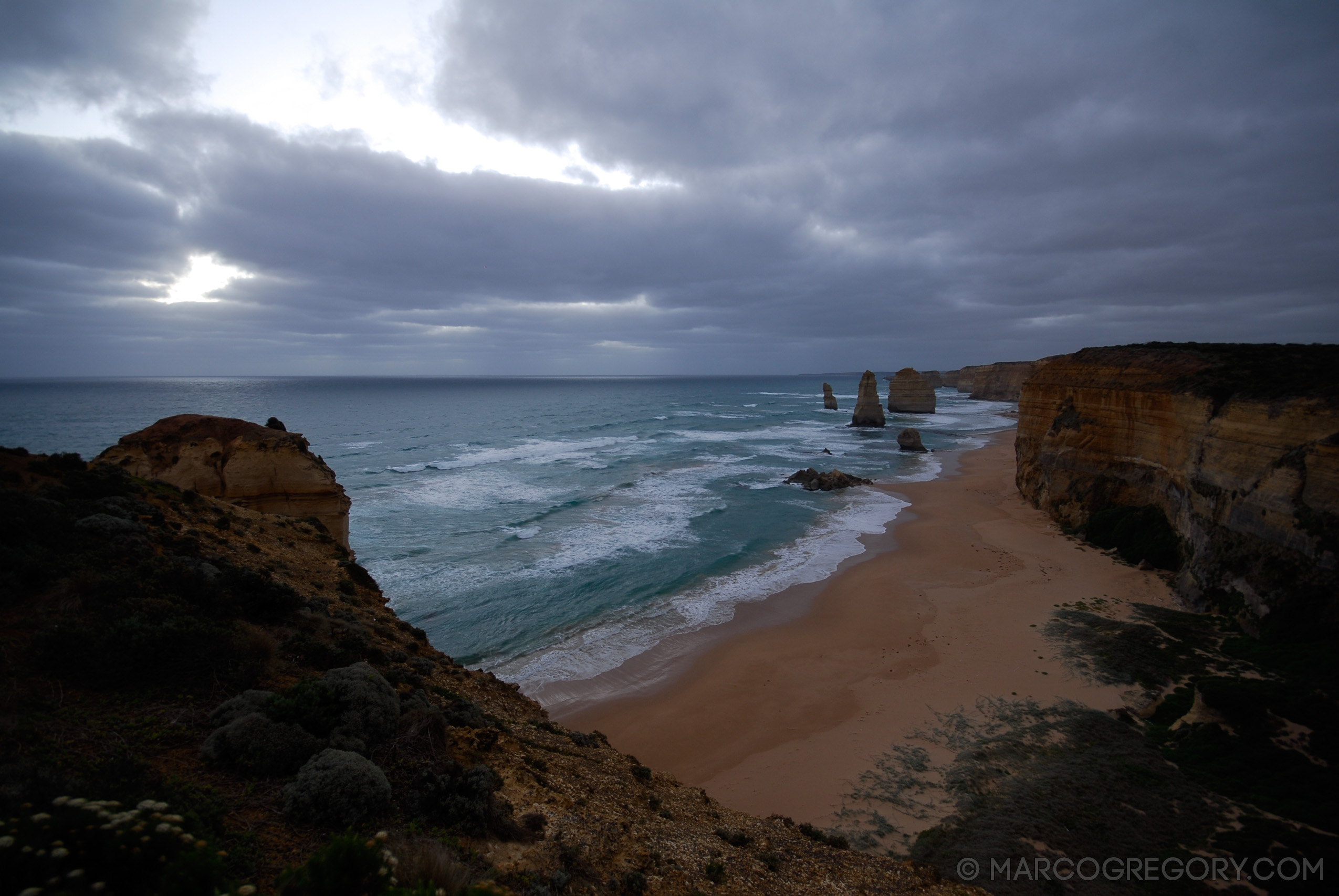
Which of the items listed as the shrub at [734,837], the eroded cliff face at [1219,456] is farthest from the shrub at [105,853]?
the eroded cliff face at [1219,456]

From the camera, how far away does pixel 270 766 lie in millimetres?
4992

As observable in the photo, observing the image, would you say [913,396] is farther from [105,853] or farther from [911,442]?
[105,853]

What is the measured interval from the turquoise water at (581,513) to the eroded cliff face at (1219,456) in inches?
370

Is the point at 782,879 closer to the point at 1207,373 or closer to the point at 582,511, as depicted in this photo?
the point at 1207,373

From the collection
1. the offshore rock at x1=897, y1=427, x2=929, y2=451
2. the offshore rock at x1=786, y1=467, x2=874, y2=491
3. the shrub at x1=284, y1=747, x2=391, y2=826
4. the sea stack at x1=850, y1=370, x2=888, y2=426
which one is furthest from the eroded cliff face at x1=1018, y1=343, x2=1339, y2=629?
the sea stack at x1=850, y1=370, x2=888, y2=426

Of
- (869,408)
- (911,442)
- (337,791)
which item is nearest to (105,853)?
(337,791)

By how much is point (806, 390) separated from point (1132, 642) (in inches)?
7157

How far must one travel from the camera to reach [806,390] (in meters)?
189

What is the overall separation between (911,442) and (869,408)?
792 inches

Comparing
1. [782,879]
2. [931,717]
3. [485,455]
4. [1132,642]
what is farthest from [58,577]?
[485,455]

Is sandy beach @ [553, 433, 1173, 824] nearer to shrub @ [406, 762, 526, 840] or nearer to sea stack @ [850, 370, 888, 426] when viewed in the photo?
shrub @ [406, 762, 526, 840]

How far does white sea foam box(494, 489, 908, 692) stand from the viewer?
47.0 feet

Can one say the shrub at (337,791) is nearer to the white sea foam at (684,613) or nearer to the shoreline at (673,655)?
the shoreline at (673,655)

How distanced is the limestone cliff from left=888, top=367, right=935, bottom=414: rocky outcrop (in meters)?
26.1
